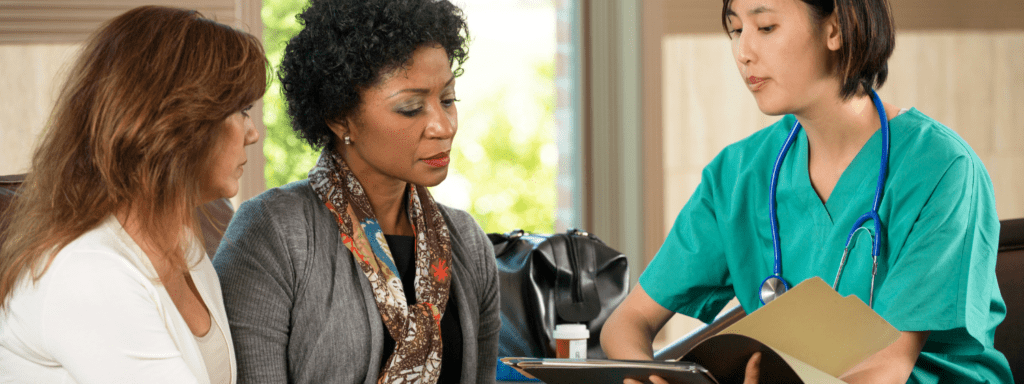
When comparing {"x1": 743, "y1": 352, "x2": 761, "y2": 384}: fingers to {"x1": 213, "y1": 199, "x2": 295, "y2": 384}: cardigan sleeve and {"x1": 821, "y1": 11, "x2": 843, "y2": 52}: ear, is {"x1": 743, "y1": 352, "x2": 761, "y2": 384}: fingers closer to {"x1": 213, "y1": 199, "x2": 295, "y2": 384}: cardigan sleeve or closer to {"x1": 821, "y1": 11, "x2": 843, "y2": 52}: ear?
{"x1": 821, "y1": 11, "x2": 843, "y2": 52}: ear

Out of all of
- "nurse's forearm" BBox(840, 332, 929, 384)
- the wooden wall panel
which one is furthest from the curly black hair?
the wooden wall panel

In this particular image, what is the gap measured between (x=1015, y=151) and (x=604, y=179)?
1.88 metres

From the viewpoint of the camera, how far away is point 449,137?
1.39m

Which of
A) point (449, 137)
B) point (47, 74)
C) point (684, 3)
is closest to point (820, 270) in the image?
point (449, 137)

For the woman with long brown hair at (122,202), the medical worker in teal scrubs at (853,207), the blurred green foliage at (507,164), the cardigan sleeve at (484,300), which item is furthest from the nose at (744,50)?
the blurred green foliage at (507,164)

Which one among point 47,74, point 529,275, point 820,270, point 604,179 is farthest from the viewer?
point 604,179

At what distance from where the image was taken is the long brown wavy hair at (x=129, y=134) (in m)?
0.96

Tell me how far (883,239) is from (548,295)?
1.00 m

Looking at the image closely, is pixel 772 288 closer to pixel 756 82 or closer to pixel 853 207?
pixel 853 207

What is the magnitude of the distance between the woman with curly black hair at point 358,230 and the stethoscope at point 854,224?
53 centimetres

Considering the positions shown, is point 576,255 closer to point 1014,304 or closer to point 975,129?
point 1014,304

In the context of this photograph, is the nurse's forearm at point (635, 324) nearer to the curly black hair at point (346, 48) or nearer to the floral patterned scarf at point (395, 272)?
the floral patterned scarf at point (395, 272)

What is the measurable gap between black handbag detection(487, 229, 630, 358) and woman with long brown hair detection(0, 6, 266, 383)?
110 centimetres

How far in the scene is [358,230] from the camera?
4.55ft
